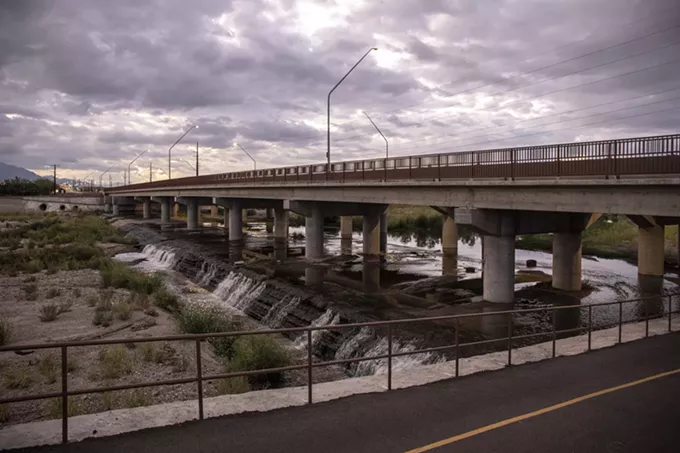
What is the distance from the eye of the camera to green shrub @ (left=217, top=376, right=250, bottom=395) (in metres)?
10.1

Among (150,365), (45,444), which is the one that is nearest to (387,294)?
(150,365)

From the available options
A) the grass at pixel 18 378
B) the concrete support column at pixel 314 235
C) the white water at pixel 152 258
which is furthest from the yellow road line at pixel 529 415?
the white water at pixel 152 258

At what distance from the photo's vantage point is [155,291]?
2353 centimetres

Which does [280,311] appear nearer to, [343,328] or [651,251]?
[343,328]

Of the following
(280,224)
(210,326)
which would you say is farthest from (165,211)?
(210,326)

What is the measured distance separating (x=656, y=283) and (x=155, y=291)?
85.7 ft

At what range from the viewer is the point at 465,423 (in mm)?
6953

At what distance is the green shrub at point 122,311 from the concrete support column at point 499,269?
1433cm

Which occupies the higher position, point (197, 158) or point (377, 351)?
point (197, 158)

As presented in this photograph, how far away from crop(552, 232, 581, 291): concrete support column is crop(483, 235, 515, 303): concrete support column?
4.94 meters

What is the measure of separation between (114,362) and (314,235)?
25.1m

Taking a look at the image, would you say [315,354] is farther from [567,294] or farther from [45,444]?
[567,294]

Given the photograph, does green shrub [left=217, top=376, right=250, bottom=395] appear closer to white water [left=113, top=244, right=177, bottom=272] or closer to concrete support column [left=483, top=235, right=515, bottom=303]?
concrete support column [left=483, top=235, right=515, bottom=303]

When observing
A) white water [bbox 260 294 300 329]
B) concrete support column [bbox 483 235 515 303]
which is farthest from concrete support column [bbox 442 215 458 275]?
white water [bbox 260 294 300 329]
